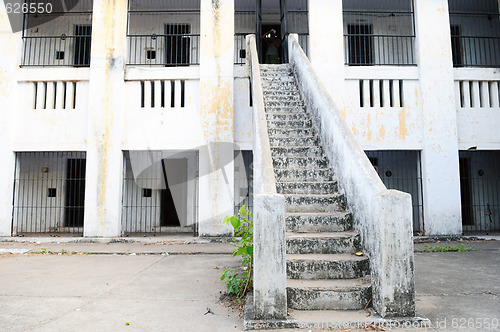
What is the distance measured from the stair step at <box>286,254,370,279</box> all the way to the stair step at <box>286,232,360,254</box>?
249 millimetres

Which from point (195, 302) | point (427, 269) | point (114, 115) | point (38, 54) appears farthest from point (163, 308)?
point (38, 54)

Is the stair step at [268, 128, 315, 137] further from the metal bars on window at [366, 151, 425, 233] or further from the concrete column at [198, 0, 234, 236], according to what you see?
the metal bars on window at [366, 151, 425, 233]

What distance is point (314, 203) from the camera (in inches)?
188

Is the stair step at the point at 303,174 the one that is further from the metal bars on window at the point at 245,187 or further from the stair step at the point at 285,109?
the metal bars on window at the point at 245,187

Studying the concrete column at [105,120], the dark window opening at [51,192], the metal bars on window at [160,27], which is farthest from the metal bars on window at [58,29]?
the dark window opening at [51,192]

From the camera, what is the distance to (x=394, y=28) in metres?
12.3

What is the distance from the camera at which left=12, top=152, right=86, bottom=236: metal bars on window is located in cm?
1152

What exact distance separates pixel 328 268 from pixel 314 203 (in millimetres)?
1134

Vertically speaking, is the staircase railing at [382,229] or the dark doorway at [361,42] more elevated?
the dark doorway at [361,42]

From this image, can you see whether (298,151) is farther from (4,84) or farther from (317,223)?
(4,84)

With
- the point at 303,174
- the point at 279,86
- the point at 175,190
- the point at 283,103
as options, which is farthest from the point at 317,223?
the point at 175,190

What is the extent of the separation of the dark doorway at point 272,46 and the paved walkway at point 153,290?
26.4ft

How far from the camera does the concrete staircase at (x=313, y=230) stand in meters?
3.52

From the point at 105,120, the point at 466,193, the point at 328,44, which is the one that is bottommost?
the point at 466,193
